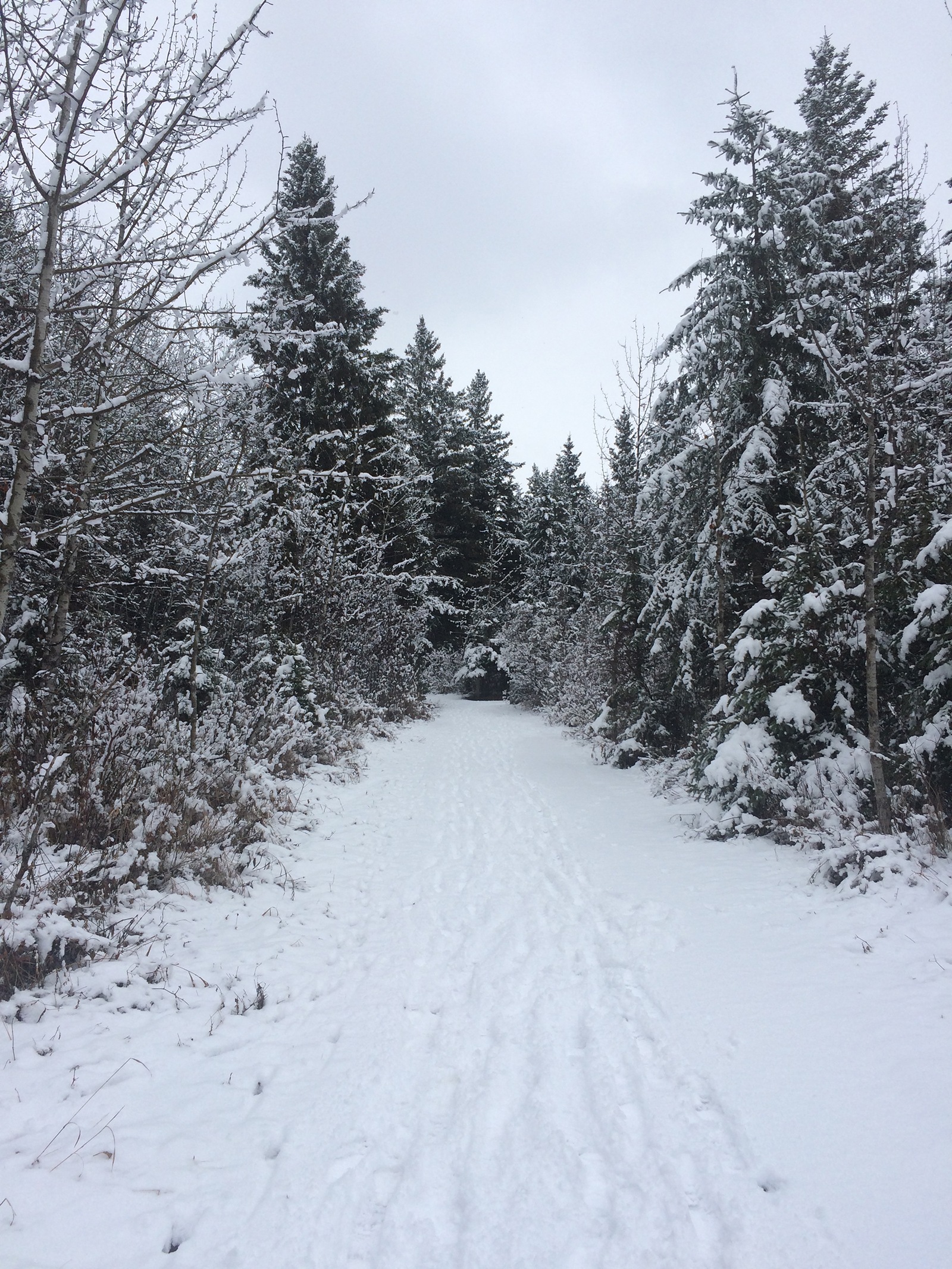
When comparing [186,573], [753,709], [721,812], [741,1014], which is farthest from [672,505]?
[741,1014]

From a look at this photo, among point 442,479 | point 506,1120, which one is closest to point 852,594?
point 506,1120

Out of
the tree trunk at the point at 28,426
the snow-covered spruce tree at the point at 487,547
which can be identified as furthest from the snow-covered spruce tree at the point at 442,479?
the tree trunk at the point at 28,426

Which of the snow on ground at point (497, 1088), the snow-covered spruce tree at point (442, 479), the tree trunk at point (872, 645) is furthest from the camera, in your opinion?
the snow-covered spruce tree at point (442, 479)

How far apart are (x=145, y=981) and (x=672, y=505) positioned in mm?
9740

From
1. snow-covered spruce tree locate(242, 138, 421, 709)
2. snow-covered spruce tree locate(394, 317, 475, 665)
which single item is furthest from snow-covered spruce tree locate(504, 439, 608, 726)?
snow-covered spruce tree locate(242, 138, 421, 709)

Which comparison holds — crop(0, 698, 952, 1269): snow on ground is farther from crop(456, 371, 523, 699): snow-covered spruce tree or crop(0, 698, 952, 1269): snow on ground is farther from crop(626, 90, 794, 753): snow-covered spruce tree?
crop(456, 371, 523, 699): snow-covered spruce tree

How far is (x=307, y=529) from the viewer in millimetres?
11422

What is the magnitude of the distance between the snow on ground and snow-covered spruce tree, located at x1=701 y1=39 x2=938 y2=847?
1413 mm

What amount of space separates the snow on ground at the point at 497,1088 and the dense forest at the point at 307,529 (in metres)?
0.79

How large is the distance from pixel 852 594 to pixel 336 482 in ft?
40.0

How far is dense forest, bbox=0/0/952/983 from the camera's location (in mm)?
3227

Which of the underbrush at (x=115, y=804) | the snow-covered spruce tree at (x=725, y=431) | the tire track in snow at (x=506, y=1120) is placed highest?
the snow-covered spruce tree at (x=725, y=431)

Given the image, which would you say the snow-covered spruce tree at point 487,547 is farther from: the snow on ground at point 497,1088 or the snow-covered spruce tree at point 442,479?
the snow on ground at point 497,1088

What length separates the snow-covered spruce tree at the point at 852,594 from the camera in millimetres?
5562
